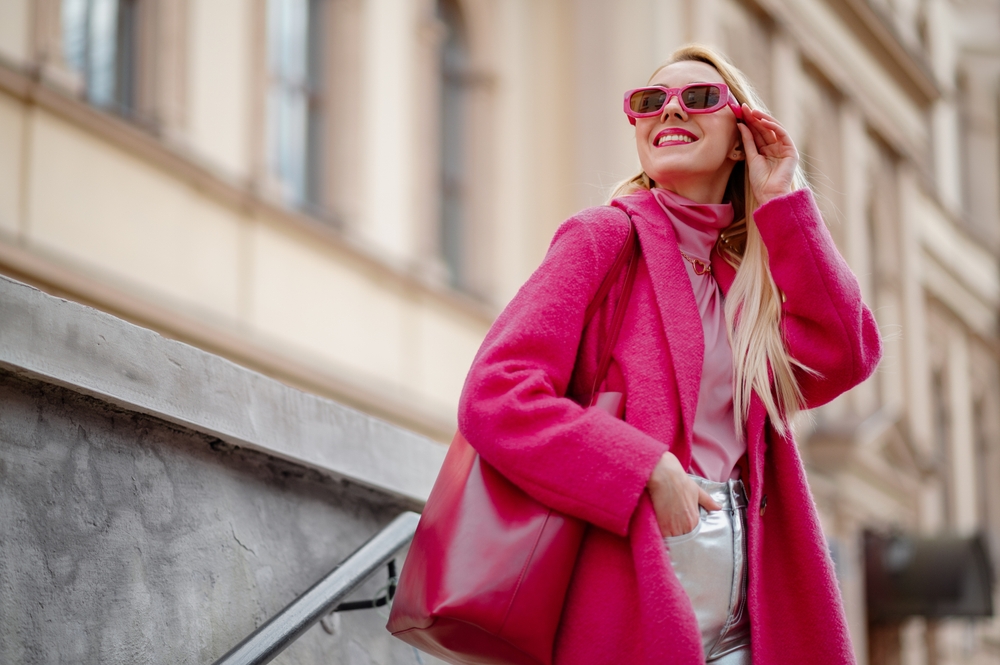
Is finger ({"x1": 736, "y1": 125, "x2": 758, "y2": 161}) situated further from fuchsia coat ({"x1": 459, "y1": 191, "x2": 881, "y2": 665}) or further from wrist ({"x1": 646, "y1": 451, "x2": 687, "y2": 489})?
wrist ({"x1": 646, "y1": 451, "x2": 687, "y2": 489})

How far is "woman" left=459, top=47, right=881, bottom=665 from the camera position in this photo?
7.72 feet

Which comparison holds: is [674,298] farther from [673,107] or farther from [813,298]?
[673,107]

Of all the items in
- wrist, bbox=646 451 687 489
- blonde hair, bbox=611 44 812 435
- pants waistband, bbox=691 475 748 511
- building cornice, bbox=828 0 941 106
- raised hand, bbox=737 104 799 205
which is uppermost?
raised hand, bbox=737 104 799 205

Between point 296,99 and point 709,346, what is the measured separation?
1091cm

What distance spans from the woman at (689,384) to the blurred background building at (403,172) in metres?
2.58

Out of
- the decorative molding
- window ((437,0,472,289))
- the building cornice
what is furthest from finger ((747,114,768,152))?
the building cornice

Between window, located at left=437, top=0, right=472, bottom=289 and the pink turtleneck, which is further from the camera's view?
window, located at left=437, top=0, right=472, bottom=289

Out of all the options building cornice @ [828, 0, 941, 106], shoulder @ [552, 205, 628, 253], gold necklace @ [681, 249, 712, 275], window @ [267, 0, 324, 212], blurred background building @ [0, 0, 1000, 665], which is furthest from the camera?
building cornice @ [828, 0, 941, 106]

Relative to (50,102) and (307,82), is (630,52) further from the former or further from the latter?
(50,102)

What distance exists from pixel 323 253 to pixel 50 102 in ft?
10.2

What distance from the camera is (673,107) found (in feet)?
9.01

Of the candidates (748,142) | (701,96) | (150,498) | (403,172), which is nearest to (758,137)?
(748,142)

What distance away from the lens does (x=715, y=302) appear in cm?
272

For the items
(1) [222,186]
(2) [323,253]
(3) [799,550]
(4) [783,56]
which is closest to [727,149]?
(3) [799,550]
